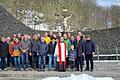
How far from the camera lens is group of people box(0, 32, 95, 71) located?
14.5 meters

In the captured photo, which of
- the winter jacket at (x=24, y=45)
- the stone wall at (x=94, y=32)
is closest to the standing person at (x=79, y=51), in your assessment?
the winter jacket at (x=24, y=45)

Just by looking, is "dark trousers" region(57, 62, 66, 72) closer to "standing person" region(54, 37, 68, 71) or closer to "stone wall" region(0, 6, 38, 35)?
"standing person" region(54, 37, 68, 71)

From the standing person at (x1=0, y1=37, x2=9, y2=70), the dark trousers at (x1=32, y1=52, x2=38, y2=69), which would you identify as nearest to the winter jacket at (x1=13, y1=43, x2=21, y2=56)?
the standing person at (x1=0, y1=37, x2=9, y2=70)

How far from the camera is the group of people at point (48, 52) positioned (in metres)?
14.5

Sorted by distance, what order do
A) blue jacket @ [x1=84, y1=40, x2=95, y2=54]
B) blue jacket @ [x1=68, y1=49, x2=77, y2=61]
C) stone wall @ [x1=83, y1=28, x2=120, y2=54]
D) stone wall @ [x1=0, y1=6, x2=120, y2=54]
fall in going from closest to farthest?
blue jacket @ [x1=84, y1=40, x2=95, y2=54], blue jacket @ [x1=68, y1=49, x2=77, y2=61], stone wall @ [x1=0, y1=6, x2=120, y2=54], stone wall @ [x1=83, y1=28, x2=120, y2=54]

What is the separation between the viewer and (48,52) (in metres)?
15.0

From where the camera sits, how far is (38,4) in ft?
148

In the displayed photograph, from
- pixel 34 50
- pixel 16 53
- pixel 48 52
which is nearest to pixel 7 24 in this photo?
pixel 16 53

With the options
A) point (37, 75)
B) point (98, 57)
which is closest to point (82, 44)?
point (37, 75)

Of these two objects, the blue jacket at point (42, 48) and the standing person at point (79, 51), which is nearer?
the standing person at point (79, 51)

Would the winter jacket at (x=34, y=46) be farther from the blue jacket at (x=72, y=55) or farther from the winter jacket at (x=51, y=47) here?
the blue jacket at (x=72, y=55)

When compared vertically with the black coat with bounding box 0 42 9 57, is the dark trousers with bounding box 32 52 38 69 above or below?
below

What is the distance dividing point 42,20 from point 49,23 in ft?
3.04

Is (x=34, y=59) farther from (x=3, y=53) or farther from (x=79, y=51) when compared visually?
(x=79, y=51)
